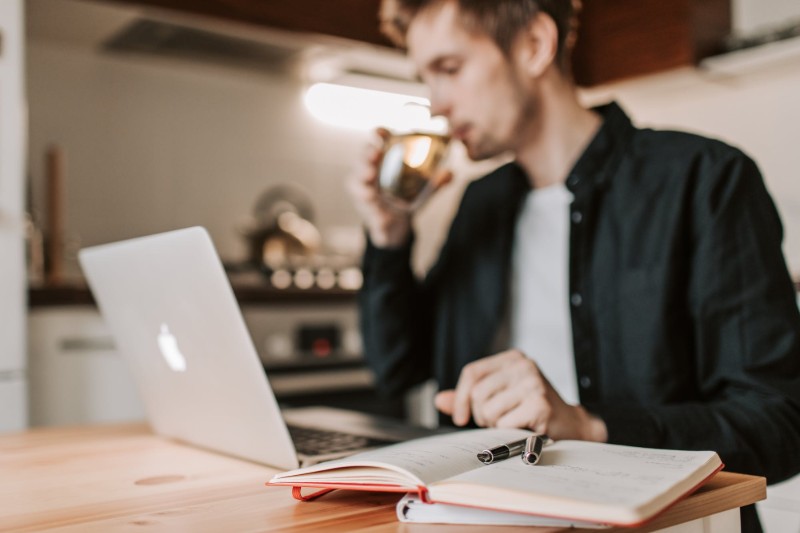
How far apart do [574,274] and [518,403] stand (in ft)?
1.62

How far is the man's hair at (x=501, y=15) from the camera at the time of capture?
4.25 ft

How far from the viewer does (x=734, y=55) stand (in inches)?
102

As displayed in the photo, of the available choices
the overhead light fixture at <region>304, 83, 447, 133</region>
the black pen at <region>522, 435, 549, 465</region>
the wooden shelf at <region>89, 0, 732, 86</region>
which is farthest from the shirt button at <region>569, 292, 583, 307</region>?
the overhead light fixture at <region>304, 83, 447, 133</region>

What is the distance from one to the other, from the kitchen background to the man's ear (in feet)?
4.32

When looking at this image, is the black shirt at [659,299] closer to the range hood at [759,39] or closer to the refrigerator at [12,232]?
the refrigerator at [12,232]

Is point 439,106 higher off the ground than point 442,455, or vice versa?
point 439,106

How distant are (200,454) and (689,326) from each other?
0.74 m

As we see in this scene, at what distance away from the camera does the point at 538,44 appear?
1345 mm

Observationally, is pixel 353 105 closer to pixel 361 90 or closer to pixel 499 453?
pixel 361 90

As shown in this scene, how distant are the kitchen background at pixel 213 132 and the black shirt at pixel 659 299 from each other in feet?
4.22

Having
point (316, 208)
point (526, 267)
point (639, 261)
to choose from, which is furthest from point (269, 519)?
point (316, 208)

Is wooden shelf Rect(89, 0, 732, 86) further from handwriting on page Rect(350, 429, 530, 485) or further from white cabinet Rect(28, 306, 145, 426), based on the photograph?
handwriting on page Rect(350, 429, 530, 485)

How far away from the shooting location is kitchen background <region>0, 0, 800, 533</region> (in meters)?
2.38

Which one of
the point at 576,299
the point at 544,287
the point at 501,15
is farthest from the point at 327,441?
the point at 501,15
